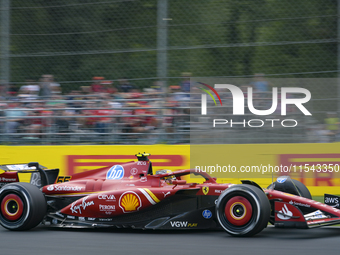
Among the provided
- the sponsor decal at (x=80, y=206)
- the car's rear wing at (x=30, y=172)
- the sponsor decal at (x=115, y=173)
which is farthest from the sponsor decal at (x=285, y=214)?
the car's rear wing at (x=30, y=172)

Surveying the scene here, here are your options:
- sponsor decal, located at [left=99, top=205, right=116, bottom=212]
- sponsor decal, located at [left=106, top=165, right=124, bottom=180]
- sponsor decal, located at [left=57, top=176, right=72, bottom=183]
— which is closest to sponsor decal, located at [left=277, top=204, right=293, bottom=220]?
sponsor decal, located at [left=99, top=205, right=116, bottom=212]

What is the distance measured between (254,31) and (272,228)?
4367 millimetres

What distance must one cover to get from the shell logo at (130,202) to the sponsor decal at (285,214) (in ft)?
5.33

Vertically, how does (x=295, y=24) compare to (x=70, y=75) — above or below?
above

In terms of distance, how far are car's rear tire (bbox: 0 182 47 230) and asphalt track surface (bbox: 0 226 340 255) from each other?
0.38ft

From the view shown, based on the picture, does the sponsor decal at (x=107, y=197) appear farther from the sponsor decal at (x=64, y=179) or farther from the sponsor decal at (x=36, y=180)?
the sponsor decal at (x=36, y=180)

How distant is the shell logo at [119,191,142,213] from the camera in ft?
19.5

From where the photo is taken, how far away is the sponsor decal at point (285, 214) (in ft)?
17.6

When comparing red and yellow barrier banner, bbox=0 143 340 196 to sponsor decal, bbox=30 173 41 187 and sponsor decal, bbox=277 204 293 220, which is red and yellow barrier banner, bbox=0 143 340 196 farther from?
sponsor decal, bbox=277 204 293 220

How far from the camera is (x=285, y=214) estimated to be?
5.39 metres

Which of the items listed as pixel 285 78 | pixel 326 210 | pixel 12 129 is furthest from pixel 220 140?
pixel 12 129

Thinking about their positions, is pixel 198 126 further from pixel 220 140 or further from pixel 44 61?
pixel 44 61

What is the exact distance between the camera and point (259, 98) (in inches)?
337

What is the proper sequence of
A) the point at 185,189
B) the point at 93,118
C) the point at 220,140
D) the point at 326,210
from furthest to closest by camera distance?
the point at 93,118 < the point at 220,140 < the point at 185,189 < the point at 326,210
